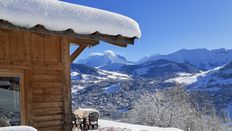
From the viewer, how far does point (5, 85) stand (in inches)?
237

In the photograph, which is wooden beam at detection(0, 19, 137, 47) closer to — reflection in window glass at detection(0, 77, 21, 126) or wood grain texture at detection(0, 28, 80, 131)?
wood grain texture at detection(0, 28, 80, 131)

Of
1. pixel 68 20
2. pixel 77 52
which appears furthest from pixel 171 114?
pixel 68 20

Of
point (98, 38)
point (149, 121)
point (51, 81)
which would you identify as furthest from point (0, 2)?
point (149, 121)

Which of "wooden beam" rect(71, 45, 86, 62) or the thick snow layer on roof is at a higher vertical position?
the thick snow layer on roof

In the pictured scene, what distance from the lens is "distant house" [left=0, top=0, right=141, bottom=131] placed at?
4883 millimetres

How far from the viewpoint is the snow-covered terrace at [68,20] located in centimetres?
472

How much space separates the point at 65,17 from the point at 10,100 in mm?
1780

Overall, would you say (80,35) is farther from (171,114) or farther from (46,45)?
(171,114)

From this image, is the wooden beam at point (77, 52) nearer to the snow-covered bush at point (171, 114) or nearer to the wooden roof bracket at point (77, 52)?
the wooden roof bracket at point (77, 52)

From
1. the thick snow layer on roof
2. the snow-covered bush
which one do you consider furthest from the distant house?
the snow-covered bush

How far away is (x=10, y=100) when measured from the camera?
608 cm

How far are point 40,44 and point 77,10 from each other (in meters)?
1.33

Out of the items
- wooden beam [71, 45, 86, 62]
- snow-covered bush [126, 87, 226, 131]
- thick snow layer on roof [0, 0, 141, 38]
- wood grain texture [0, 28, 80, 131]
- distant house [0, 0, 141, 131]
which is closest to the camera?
thick snow layer on roof [0, 0, 141, 38]

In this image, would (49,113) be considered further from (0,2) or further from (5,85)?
(0,2)
